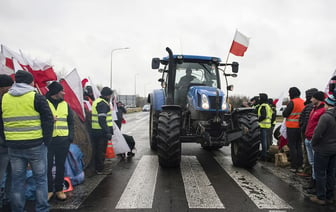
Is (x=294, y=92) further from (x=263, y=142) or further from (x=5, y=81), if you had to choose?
(x=5, y=81)

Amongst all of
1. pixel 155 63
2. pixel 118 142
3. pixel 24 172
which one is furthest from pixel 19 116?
pixel 155 63

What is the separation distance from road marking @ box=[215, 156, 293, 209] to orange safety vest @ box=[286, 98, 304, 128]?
1.56 m

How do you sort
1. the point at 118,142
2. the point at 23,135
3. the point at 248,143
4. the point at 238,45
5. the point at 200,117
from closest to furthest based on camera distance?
the point at 23,135, the point at 248,143, the point at 200,117, the point at 118,142, the point at 238,45

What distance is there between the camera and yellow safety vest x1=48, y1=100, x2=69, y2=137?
4.10 metres

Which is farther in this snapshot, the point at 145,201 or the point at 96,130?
the point at 96,130

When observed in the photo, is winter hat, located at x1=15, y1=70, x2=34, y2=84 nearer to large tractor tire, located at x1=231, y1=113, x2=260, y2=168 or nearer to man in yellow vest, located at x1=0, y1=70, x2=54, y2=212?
man in yellow vest, located at x1=0, y1=70, x2=54, y2=212

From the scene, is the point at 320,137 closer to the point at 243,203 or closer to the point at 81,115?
the point at 243,203

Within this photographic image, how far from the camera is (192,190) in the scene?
4633 millimetres

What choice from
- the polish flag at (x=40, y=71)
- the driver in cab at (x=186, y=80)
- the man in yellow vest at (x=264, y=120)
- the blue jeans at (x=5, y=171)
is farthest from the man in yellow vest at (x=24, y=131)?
the man in yellow vest at (x=264, y=120)

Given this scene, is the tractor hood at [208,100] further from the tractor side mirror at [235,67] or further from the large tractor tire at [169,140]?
the tractor side mirror at [235,67]

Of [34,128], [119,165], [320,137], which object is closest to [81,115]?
[119,165]

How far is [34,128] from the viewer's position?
3.28 metres

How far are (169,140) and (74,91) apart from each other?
2391 mm

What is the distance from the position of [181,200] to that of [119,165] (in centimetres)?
282
